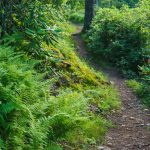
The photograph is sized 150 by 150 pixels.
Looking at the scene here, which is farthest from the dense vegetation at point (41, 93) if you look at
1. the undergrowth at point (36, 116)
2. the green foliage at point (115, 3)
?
the green foliage at point (115, 3)

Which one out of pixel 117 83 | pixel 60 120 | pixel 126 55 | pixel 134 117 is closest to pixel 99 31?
pixel 126 55

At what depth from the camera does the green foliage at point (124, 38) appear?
52.4 feet

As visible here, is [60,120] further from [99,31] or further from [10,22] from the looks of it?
[99,31]

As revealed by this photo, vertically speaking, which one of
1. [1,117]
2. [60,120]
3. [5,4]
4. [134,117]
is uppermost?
[5,4]

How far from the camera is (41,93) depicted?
21.4 feet

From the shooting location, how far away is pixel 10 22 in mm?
8711

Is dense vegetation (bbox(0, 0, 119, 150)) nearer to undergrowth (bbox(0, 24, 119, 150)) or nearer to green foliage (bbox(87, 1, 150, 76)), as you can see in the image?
undergrowth (bbox(0, 24, 119, 150))

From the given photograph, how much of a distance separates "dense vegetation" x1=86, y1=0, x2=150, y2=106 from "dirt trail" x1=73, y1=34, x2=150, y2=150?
3682 millimetres

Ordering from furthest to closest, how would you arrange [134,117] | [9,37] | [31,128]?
[134,117] < [9,37] < [31,128]

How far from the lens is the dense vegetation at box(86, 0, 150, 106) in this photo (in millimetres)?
15844

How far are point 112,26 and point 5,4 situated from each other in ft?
31.8

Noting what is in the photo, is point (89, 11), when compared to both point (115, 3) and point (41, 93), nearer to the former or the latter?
point (41, 93)

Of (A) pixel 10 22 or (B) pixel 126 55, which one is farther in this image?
(B) pixel 126 55

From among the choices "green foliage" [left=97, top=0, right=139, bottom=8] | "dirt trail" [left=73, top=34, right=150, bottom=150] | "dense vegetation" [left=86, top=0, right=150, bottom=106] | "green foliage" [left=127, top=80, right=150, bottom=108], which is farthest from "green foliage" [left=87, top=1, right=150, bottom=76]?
"green foliage" [left=97, top=0, right=139, bottom=8]
